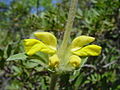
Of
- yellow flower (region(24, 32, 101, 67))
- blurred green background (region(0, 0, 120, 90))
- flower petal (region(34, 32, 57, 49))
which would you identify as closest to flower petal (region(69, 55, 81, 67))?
yellow flower (region(24, 32, 101, 67))

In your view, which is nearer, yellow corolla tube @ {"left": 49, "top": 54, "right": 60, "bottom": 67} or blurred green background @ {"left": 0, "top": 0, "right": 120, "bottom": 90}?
yellow corolla tube @ {"left": 49, "top": 54, "right": 60, "bottom": 67}

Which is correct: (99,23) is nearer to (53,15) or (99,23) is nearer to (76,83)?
(53,15)

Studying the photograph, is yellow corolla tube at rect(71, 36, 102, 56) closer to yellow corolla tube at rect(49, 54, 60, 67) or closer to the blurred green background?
yellow corolla tube at rect(49, 54, 60, 67)

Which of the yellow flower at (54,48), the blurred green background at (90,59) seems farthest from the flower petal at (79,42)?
the blurred green background at (90,59)

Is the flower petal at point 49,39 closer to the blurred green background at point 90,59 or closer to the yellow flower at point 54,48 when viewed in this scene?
the yellow flower at point 54,48

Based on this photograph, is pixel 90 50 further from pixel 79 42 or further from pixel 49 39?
pixel 49 39

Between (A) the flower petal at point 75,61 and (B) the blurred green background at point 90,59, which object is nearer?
(A) the flower petal at point 75,61

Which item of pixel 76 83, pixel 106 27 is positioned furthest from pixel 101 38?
pixel 76 83

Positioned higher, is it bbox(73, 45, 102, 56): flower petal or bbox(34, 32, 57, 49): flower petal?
bbox(34, 32, 57, 49): flower petal
